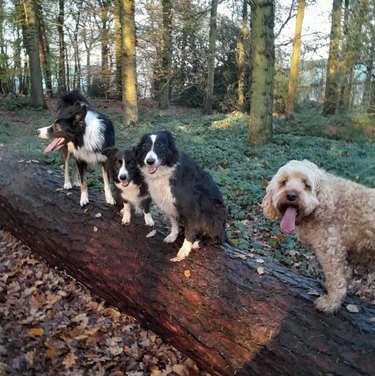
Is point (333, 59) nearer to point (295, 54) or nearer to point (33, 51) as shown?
point (295, 54)

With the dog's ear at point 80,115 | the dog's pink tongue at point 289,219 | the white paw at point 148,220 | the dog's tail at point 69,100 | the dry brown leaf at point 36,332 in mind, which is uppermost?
the dog's tail at point 69,100

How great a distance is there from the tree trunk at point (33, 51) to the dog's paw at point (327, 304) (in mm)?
20486

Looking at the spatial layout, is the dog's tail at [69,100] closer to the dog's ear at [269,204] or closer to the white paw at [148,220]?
the white paw at [148,220]

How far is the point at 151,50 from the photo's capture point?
2342 cm

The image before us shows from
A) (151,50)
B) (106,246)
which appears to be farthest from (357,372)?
(151,50)

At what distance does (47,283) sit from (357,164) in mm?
7924

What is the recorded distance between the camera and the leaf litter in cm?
400

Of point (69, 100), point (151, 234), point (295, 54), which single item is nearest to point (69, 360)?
point (151, 234)

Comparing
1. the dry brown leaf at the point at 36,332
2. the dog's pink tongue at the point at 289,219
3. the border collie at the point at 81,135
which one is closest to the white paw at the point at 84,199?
the border collie at the point at 81,135

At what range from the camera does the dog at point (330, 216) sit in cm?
354

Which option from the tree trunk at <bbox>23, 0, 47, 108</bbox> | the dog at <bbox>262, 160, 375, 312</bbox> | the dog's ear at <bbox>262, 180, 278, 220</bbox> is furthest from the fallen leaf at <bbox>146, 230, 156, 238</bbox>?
the tree trunk at <bbox>23, 0, 47, 108</bbox>

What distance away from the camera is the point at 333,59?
15844mm

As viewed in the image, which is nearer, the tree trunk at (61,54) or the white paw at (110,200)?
the white paw at (110,200)

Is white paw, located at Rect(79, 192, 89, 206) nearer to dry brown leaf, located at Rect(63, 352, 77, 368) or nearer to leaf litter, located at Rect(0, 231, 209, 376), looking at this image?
leaf litter, located at Rect(0, 231, 209, 376)
